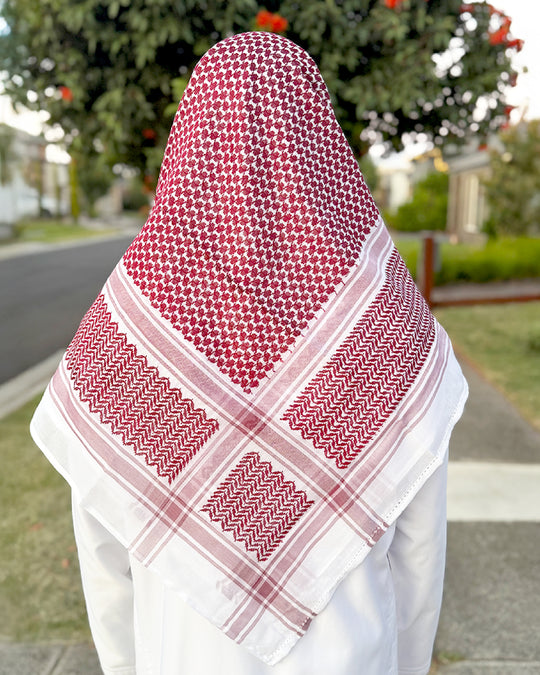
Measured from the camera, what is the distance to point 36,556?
3.45 m

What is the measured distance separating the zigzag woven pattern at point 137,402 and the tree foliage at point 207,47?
327 cm

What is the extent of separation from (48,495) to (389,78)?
3.58 meters

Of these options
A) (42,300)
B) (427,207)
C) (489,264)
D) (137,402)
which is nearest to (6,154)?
(427,207)

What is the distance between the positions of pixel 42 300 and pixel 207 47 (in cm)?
948

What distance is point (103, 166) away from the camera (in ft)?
17.8

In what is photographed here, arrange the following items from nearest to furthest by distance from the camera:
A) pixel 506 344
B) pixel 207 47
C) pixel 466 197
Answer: pixel 207 47 < pixel 506 344 < pixel 466 197

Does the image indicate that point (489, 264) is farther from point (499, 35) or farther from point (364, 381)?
point (364, 381)

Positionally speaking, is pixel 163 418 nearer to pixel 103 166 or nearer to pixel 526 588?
pixel 526 588

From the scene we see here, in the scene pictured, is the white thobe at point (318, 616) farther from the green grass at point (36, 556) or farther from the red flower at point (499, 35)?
the red flower at point (499, 35)

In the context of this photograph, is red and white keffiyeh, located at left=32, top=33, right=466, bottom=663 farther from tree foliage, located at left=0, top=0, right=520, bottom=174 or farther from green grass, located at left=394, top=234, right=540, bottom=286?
green grass, located at left=394, top=234, right=540, bottom=286

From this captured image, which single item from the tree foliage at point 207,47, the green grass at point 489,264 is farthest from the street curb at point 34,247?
→ the tree foliage at point 207,47

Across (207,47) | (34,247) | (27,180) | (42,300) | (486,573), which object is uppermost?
(207,47)

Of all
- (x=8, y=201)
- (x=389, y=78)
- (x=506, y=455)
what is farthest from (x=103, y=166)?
(x=8, y=201)

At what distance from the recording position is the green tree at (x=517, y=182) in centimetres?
1697
